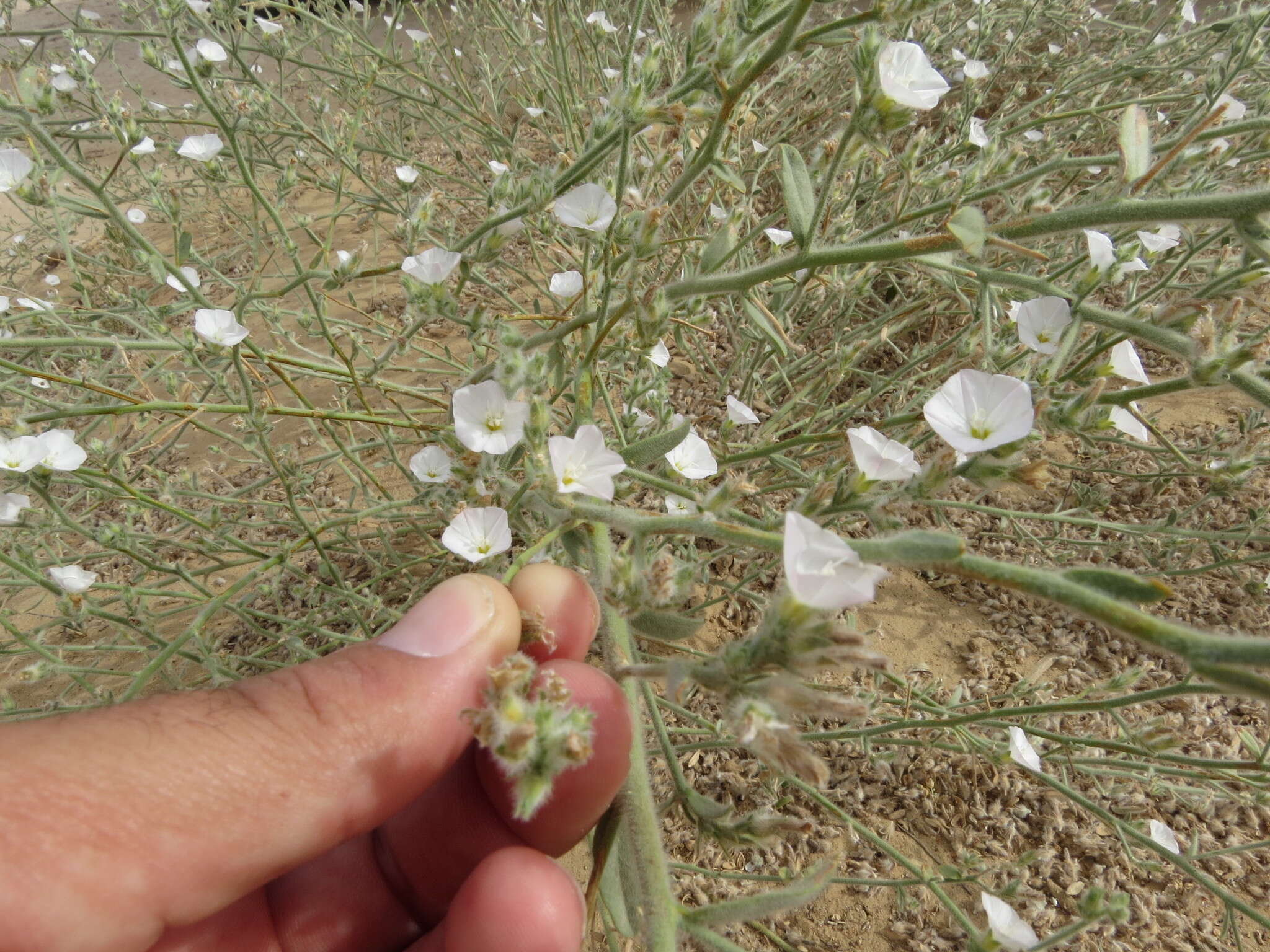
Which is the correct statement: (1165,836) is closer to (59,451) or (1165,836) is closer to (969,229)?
(969,229)

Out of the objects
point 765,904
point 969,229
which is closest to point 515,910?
point 765,904

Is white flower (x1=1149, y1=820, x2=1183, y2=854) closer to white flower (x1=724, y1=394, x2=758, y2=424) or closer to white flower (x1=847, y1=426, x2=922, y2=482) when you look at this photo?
white flower (x1=847, y1=426, x2=922, y2=482)

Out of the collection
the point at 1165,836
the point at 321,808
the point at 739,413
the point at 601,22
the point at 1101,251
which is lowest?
the point at 1165,836

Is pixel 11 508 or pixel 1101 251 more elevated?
pixel 1101 251

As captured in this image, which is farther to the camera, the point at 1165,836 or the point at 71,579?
the point at 71,579

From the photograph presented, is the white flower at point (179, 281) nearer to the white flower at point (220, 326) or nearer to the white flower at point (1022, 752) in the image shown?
the white flower at point (220, 326)

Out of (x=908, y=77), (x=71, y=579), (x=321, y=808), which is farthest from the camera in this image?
(x=71, y=579)

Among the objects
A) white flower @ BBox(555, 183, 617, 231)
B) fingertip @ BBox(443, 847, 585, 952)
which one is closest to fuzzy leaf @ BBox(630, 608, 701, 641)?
fingertip @ BBox(443, 847, 585, 952)
